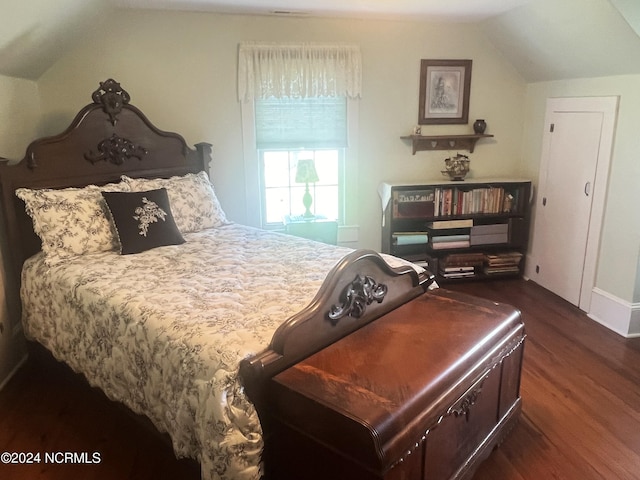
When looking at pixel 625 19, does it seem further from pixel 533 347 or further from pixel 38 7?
pixel 38 7

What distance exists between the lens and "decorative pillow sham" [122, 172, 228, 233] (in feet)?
10.8

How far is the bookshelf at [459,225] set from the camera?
13.6ft

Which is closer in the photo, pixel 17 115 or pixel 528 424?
pixel 528 424

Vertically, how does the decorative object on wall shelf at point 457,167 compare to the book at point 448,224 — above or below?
above

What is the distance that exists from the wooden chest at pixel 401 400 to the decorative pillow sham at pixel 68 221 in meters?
1.69

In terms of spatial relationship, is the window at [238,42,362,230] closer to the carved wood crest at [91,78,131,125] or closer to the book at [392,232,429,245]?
the book at [392,232,429,245]

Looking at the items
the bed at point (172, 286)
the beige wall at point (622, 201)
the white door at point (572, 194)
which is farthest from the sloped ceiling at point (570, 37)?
the bed at point (172, 286)

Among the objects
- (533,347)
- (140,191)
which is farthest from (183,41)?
(533,347)

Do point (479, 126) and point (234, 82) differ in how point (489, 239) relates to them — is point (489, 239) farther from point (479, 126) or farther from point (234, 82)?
point (234, 82)

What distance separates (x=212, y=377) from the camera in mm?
1686

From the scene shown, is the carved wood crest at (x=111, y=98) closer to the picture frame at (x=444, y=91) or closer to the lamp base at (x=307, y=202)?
the lamp base at (x=307, y=202)

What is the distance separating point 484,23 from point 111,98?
301 cm

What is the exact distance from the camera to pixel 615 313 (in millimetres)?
3414

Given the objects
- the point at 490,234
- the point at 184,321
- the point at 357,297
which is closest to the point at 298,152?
the point at 490,234
